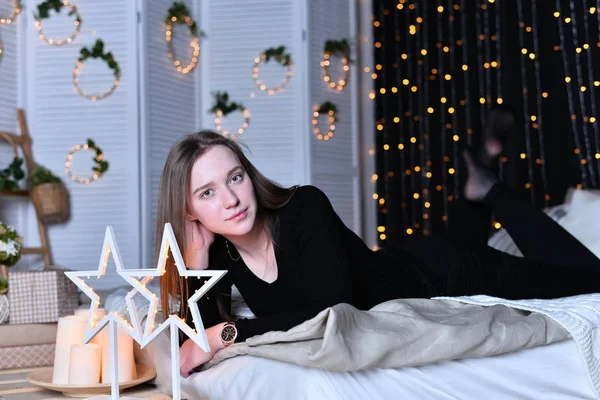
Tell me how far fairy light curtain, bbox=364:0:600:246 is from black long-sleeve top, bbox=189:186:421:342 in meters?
0.95

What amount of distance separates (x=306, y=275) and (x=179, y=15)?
3.17 m

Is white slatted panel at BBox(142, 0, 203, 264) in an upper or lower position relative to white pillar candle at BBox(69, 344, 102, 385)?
upper

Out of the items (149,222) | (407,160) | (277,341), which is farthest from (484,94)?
(277,341)

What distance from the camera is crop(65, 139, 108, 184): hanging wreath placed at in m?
4.09

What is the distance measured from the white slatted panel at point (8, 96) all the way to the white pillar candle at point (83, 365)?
2495 millimetres

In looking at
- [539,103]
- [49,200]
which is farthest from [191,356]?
[539,103]

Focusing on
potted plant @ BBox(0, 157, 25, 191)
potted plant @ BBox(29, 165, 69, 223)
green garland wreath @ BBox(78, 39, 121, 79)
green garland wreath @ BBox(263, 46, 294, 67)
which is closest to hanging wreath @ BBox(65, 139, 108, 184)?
potted plant @ BBox(29, 165, 69, 223)

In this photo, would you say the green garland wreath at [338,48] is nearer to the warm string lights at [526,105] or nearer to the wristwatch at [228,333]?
the warm string lights at [526,105]

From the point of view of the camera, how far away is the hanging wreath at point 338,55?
4.75 m

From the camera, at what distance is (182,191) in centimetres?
166

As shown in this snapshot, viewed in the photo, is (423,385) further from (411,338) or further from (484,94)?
(484,94)

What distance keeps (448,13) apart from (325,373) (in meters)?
3.30

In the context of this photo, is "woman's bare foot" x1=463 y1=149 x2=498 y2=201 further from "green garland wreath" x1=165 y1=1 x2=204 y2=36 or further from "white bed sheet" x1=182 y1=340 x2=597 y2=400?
"green garland wreath" x1=165 y1=1 x2=204 y2=36

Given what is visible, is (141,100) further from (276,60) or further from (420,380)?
(420,380)
